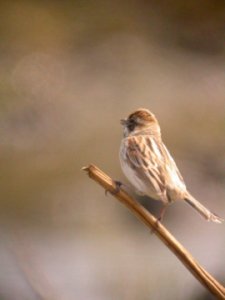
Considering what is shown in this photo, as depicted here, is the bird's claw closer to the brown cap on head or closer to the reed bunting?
the reed bunting

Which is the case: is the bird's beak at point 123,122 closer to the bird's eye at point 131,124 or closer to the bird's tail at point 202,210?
the bird's eye at point 131,124

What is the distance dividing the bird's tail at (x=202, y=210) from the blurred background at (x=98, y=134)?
0.01m

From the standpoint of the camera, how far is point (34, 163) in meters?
1.19

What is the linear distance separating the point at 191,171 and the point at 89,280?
0.31 m

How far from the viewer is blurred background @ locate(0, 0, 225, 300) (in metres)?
1.14

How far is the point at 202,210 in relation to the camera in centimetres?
121

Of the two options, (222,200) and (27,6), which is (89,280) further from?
(27,6)

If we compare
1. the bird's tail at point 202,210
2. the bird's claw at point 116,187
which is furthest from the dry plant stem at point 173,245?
the bird's tail at point 202,210

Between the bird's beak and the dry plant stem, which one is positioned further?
the bird's beak

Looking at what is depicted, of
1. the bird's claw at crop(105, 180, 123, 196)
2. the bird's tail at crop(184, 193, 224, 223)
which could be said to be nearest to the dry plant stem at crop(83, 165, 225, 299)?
the bird's claw at crop(105, 180, 123, 196)

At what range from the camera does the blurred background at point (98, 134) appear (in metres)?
1.14

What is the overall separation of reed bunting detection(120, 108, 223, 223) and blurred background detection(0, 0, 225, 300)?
2 centimetres

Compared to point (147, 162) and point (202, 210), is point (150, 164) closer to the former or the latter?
point (147, 162)

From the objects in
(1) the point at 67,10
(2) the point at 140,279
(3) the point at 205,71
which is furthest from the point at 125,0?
(2) the point at 140,279
